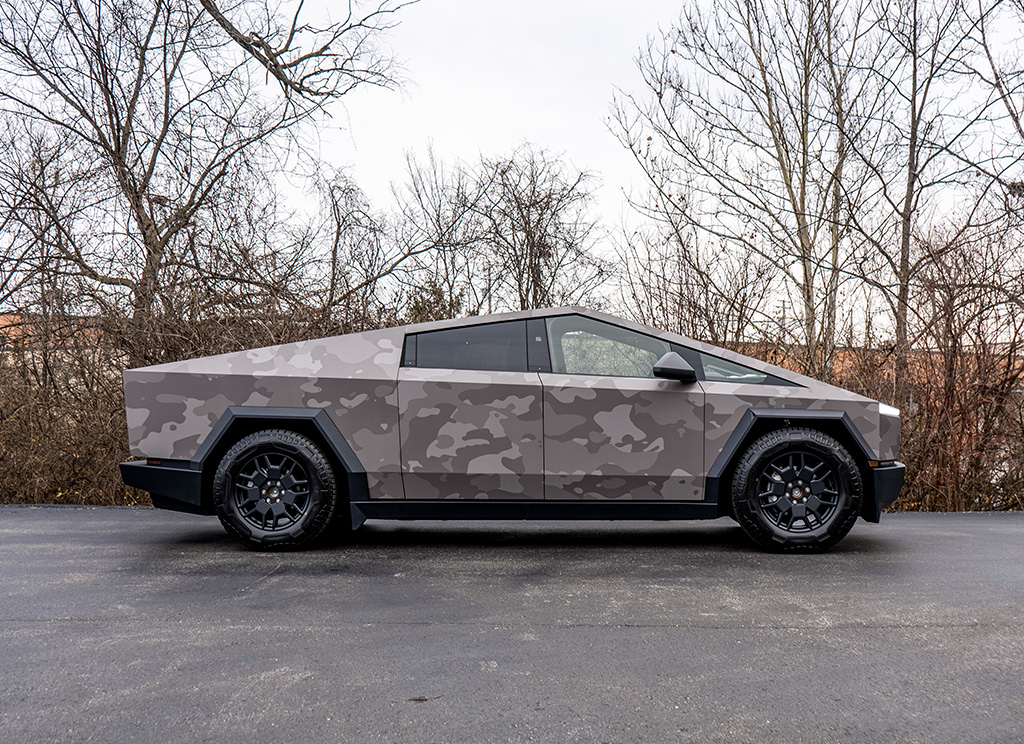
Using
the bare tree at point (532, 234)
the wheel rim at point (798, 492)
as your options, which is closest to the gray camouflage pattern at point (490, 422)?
the wheel rim at point (798, 492)

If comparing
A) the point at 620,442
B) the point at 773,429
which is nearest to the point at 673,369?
the point at 620,442

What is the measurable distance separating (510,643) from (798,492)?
2.46 meters

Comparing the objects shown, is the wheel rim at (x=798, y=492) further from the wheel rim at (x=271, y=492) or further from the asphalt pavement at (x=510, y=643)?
the wheel rim at (x=271, y=492)

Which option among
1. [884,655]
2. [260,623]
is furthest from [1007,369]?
[260,623]

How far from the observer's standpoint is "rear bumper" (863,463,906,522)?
14.6 ft

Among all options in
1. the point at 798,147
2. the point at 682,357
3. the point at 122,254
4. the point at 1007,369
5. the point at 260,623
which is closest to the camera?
the point at 260,623

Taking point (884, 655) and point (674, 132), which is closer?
point (884, 655)

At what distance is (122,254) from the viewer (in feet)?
30.8

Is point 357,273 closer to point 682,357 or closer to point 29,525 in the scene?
point 29,525

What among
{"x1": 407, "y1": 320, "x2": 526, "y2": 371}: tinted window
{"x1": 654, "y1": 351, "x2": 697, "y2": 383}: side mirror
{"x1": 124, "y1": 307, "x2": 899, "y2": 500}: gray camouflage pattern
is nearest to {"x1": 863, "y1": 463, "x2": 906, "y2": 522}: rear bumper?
{"x1": 124, "y1": 307, "x2": 899, "y2": 500}: gray camouflage pattern

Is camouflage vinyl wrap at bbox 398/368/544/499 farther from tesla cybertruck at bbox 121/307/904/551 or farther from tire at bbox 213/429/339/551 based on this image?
tire at bbox 213/429/339/551

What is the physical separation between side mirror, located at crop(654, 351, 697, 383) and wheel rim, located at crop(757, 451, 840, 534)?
29.9 inches

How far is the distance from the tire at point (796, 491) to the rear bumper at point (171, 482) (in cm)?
331

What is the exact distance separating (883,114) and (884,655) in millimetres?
9726
